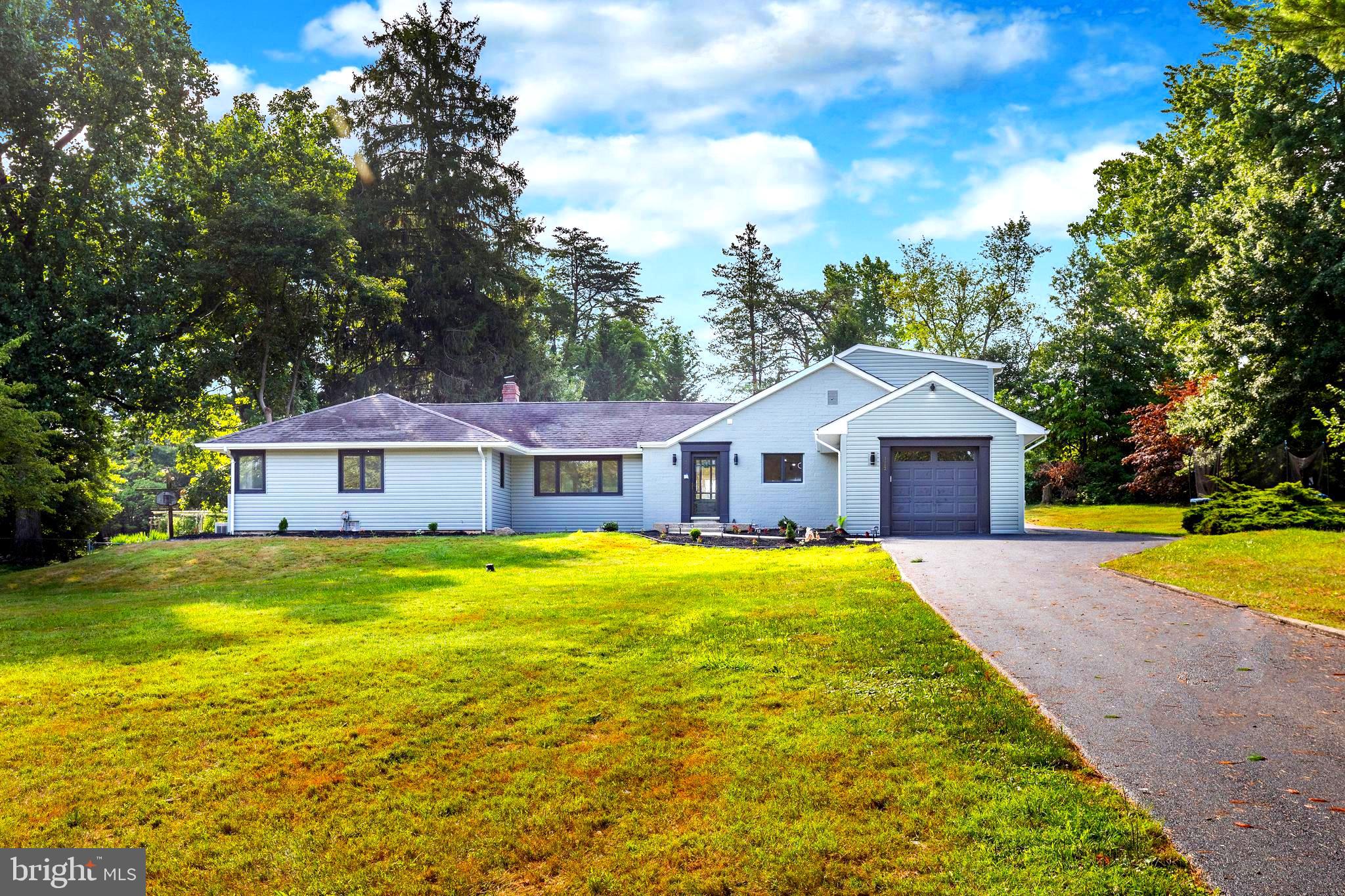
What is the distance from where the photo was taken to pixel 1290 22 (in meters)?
8.28

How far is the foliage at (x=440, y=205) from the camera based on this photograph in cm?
3747

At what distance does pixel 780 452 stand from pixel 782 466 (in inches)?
16.5

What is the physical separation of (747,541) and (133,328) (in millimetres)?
16961

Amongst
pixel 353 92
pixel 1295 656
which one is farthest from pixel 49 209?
pixel 1295 656

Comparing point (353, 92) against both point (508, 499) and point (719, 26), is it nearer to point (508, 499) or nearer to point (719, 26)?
point (508, 499)

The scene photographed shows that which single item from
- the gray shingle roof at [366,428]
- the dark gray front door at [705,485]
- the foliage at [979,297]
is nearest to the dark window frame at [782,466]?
the dark gray front door at [705,485]

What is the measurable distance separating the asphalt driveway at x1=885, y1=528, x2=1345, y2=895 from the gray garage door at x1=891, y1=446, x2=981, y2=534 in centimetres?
952

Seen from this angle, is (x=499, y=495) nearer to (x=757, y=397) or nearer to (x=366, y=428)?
(x=366, y=428)

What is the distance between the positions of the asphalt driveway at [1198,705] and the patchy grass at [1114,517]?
13771mm

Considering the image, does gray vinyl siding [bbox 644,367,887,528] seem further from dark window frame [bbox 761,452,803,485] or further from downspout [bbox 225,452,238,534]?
downspout [bbox 225,452,238,534]

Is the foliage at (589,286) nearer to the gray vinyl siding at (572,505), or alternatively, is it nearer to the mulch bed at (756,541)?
the gray vinyl siding at (572,505)

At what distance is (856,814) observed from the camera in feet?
13.7

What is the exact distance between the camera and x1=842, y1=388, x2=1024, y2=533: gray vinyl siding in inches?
818

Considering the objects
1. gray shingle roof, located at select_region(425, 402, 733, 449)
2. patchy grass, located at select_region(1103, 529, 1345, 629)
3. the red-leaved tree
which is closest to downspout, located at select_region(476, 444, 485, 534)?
gray shingle roof, located at select_region(425, 402, 733, 449)
